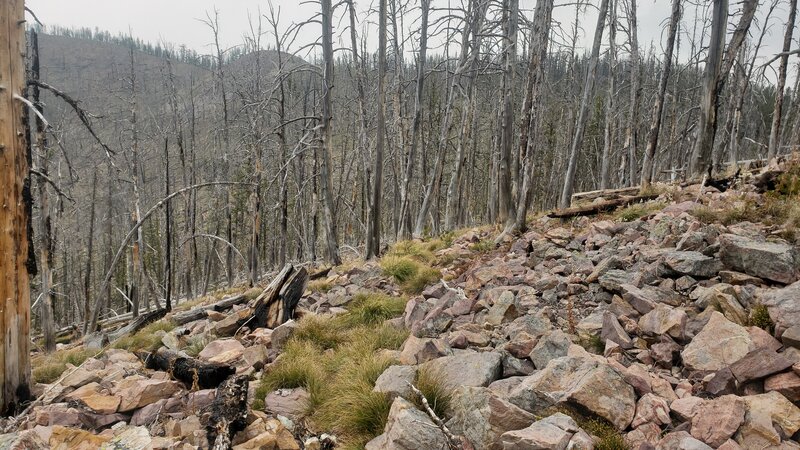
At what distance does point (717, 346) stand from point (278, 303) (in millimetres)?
5014

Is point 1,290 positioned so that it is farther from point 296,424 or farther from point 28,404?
point 296,424

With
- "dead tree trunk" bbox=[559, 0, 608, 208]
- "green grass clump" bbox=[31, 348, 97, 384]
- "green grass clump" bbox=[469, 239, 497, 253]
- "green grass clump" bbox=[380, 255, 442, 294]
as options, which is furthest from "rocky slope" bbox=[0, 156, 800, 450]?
"dead tree trunk" bbox=[559, 0, 608, 208]

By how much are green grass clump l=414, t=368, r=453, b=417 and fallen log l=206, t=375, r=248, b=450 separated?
4.16ft

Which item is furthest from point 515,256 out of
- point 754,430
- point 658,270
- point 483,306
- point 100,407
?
point 100,407

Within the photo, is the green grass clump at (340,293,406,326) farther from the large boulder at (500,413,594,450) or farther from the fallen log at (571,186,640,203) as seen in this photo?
the fallen log at (571,186,640,203)

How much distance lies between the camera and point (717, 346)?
2.82m

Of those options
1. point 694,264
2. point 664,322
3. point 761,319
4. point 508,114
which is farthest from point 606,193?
point 761,319

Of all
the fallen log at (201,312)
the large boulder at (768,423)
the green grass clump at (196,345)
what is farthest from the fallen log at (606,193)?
the green grass clump at (196,345)

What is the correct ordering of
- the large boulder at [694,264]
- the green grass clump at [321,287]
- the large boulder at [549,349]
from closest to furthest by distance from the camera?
1. the large boulder at [549,349]
2. the large boulder at [694,264]
3. the green grass clump at [321,287]

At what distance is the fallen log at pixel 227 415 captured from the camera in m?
2.81

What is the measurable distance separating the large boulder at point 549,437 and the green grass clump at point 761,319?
1.65 meters

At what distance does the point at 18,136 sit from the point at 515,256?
621 cm

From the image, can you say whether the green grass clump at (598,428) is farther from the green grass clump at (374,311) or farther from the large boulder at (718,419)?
the green grass clump at (374,311)

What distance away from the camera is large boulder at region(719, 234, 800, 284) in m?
3.43
